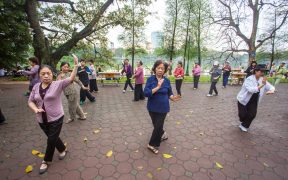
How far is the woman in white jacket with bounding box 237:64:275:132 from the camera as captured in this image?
4.06 m

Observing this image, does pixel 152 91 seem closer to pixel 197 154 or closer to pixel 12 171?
pixel 197 154

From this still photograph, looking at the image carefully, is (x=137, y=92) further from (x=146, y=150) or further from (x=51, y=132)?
(x=51, y=132)

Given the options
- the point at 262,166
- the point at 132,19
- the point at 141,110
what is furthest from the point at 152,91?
the point at 132,19

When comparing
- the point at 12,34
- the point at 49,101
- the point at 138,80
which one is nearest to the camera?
the point at 49,101

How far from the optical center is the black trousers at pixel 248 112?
4.36m

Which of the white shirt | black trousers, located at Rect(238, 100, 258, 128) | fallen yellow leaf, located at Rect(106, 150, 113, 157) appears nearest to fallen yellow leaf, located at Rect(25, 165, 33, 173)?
fallen yellow leaf, located at Rect(106, 150, 113, 157)

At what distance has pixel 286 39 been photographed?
2361cm

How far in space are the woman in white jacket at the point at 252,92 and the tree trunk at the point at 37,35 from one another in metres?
14.1

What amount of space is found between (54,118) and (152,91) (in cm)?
172

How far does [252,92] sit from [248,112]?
2.31 feet

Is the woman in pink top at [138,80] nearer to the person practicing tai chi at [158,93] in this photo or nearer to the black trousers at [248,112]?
the black trousers at [248,112]

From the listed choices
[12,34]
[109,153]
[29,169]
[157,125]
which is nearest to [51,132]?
[29,169]

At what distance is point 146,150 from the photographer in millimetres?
3553

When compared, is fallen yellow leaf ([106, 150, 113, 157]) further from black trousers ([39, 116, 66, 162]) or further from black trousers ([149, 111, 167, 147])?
black trousers ([39, 116, 66, 162])
